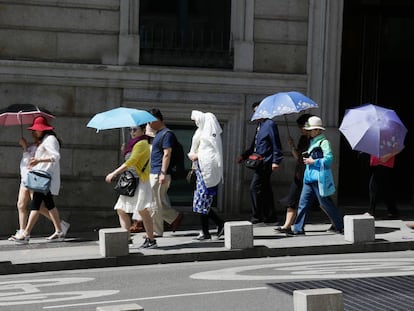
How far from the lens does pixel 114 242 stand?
11.1m

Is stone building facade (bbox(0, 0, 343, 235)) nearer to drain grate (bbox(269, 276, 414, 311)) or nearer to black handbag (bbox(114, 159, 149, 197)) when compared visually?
black handbag (bbox(114, 159, 149, 197))

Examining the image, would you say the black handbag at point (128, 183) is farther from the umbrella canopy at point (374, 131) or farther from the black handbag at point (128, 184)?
the umbrella canopy at point (374, 131)

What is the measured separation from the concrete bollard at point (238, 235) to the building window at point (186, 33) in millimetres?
4446

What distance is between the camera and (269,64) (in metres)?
15.3

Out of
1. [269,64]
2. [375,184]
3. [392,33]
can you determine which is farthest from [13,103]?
[392,33]

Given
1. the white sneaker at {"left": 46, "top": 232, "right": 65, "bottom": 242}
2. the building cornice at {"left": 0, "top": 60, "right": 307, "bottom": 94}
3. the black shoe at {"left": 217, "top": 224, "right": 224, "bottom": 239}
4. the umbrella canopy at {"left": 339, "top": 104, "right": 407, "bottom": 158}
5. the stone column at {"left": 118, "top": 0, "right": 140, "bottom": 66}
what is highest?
the stone column at {"left": 118, "top": 0, "right": 140, "bottom": 66}

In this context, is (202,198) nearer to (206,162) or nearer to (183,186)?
(206,162)

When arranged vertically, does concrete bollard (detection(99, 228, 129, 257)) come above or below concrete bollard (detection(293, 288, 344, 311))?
below

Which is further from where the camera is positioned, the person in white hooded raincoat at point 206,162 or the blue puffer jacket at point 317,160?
the blue puffer jacket at point 317,160

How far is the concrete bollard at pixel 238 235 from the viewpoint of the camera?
11.6 m

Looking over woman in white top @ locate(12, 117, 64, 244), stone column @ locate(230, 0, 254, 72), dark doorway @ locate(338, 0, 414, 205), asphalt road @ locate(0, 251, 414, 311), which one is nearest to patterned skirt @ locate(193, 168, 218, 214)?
asphalt road @ locate(0, 251, 414, 311)

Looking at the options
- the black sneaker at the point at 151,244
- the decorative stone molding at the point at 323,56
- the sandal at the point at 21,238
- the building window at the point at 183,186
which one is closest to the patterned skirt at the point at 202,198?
the black sneaker at the point at 151,244

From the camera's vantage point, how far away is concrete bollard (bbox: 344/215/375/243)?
39.4ft

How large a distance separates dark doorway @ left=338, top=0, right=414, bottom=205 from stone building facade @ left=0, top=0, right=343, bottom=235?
2.68 metres
